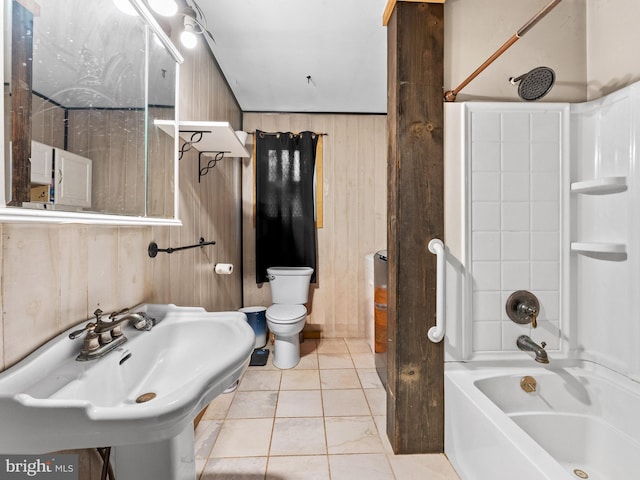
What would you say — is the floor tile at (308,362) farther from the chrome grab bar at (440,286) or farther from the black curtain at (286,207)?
the chrome grab bar at (440,286)

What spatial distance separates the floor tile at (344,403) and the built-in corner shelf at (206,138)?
169 centimetres

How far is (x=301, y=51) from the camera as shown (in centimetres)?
202

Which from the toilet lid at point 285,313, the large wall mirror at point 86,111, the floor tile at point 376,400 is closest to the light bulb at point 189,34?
the large wall mirror at point 86,111

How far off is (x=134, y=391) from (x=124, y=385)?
0.18 feet

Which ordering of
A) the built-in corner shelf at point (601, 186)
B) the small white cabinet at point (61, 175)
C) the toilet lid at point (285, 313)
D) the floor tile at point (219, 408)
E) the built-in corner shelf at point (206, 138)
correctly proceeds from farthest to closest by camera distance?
1. the toilet lid at point (285, 313)
2. the floor tile at point (219, 408)
3. the built-in corner shelf at point (206, 138)
4. the built-in corner shelf at point (601, 186)
5. the small white cabinet at point (61, 175)

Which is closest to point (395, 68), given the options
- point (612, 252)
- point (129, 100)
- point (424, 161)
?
point (424, 161)

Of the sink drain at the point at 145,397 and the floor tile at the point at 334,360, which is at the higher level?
the sink drain at the point at 145,397

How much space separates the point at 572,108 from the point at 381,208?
5.77ft

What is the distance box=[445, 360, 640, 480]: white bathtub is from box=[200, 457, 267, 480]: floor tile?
0.89 meters

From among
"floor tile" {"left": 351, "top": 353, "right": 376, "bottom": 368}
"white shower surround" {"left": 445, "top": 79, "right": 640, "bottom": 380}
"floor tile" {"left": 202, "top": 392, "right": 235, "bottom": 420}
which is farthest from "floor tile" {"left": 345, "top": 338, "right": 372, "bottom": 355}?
"white shower surround" {"left": 445, "top": 79, "right": 640, "bottom": 380}

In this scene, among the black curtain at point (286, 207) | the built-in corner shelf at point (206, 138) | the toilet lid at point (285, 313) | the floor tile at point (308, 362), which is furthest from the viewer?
the black curtain at point (286, 207)

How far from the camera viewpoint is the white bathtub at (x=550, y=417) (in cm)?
111

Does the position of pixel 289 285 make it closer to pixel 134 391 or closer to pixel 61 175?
pixel 134 391

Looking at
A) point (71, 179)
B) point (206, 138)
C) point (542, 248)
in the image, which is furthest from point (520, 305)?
point (206, 138)
